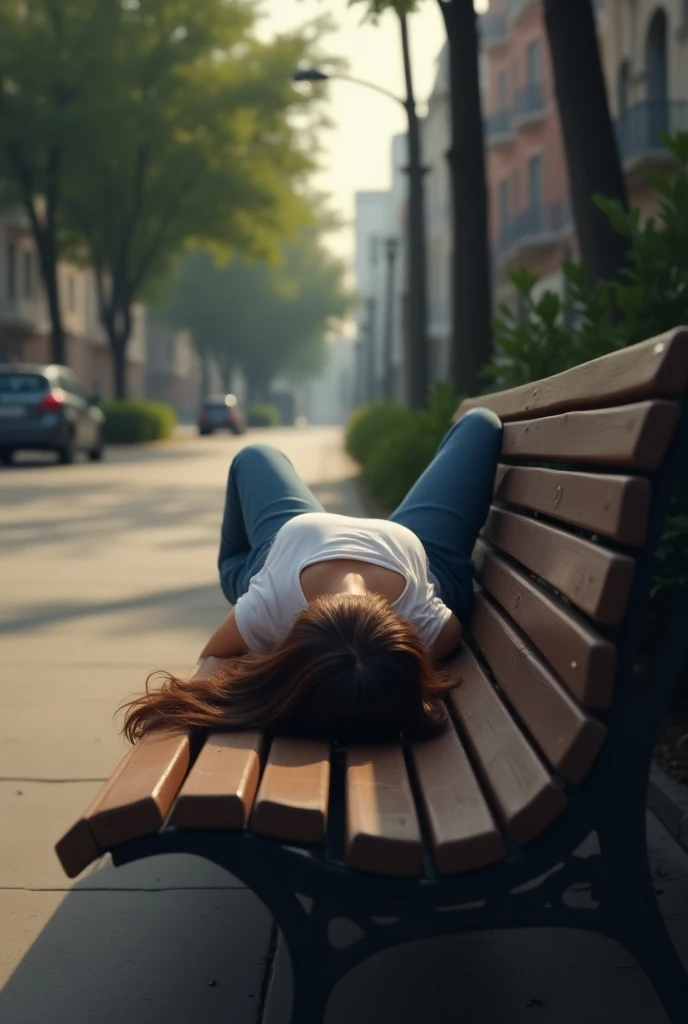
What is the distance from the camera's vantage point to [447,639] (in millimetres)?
3912

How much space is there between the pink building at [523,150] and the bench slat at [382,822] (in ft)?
108

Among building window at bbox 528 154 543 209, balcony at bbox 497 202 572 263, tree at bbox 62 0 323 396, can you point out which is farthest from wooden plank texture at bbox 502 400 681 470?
building window at bbox 528 154 543 209

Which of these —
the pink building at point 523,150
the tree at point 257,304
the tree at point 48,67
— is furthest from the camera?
the tree at point 257,304

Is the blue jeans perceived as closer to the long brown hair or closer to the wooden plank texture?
the wooden plank texture

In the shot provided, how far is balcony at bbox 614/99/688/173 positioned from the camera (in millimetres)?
26062

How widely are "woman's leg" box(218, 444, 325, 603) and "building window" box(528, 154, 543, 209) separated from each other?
38.0m

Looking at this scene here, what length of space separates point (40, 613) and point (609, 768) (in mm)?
5976

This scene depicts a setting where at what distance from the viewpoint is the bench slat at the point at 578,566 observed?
2.55m

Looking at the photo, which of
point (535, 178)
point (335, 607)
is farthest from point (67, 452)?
point (335, 607)

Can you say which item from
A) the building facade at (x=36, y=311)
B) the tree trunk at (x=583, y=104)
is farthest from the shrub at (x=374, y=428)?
the building facade at (x=36, y=311)

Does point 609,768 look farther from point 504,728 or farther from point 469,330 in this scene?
point 469,330

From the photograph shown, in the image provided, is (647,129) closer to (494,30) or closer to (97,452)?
(97,452)

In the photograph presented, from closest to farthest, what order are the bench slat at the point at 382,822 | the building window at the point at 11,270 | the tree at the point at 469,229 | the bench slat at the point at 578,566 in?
1. the bench slat at the point at 382,822
2. the bench slat at the point at 578,566
3. the tree at the point at 469,229
4. the building window at the point at 11,270

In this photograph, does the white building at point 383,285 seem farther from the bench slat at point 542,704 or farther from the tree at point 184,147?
the bench slat at point 542,704
